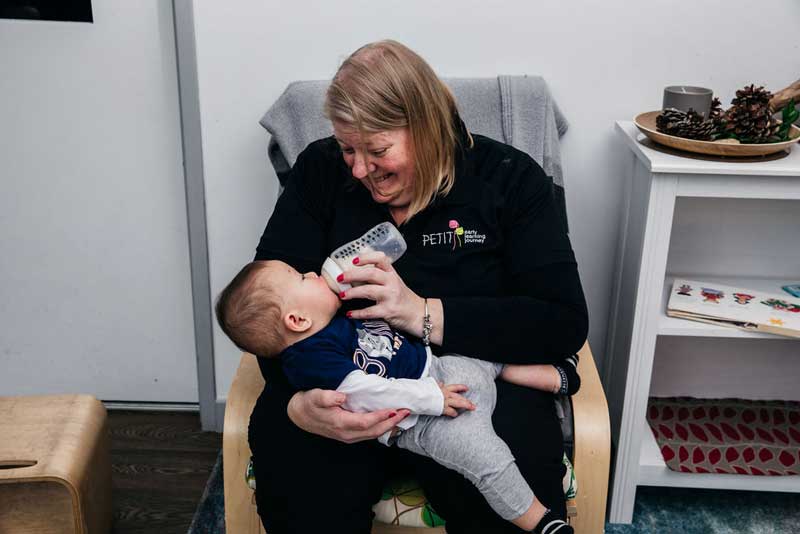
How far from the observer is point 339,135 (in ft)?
4.91

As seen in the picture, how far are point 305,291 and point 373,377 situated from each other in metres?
0.18

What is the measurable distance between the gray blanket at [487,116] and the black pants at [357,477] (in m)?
0.60

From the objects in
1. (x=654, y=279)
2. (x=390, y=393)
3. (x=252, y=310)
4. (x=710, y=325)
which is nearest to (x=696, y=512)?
(x=710, y=325)

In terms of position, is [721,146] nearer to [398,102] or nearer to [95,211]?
[398,102]

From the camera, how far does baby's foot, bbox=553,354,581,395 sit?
5.16 ft

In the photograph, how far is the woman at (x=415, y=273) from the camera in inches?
56.1

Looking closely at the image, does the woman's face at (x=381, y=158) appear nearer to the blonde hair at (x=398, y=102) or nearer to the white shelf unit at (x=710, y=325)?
the blonde hair at (x=398, y=102)

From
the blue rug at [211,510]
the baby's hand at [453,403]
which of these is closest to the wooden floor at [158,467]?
the blue rug at [211,510]

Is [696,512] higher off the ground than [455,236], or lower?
lower

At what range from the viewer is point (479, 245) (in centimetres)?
158

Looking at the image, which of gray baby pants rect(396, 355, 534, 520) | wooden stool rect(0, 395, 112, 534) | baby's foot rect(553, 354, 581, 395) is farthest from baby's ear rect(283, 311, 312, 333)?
wooden stool rect(0, 395, 112, 534)

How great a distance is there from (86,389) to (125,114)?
797 millimetres

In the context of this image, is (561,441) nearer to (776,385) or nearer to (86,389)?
(776,385)

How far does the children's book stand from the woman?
405 millimetres
